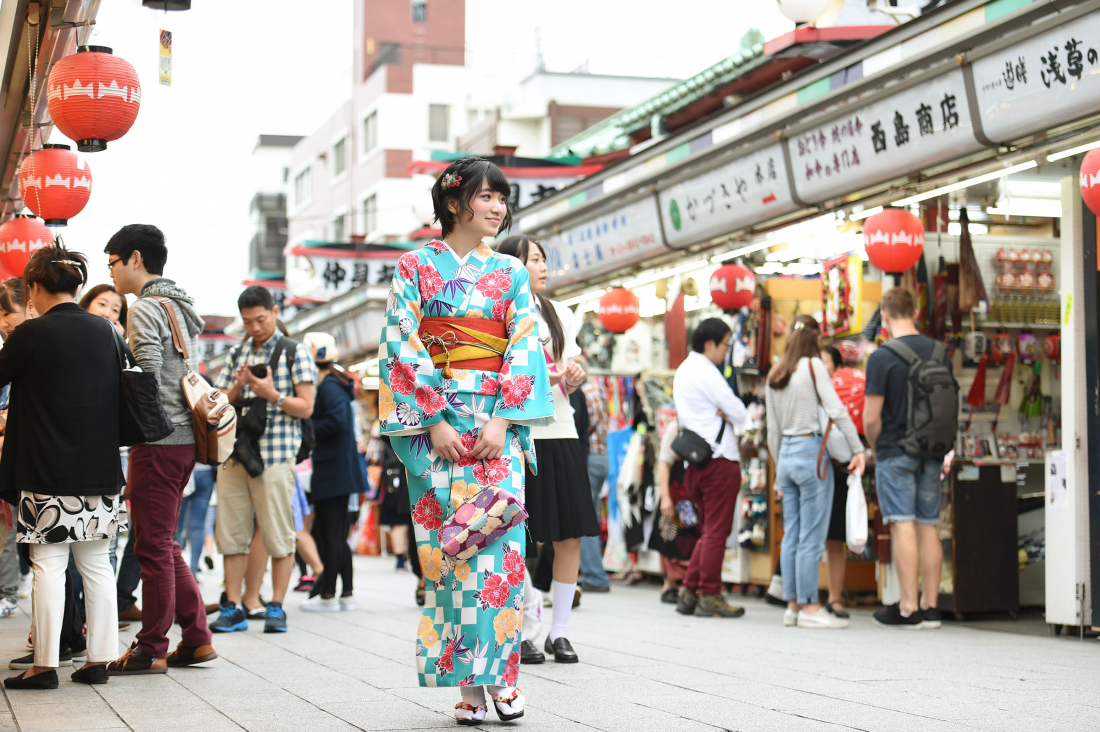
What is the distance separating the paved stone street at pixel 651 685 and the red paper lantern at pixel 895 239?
242cm

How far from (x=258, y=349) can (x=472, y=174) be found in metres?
3.27

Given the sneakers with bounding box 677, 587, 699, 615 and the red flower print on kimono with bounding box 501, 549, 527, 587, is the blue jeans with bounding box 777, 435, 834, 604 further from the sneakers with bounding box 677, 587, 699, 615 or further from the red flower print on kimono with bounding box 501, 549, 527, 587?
the red flower print on kimono with bounding box 501, 549, 527, 587

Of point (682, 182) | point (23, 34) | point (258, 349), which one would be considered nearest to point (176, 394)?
point (258, 349)

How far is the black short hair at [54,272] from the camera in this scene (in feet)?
15.7

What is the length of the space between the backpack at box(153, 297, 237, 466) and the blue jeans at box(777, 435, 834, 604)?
392 centimetres

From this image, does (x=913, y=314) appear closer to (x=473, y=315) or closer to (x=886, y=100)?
(x=886, y=100)

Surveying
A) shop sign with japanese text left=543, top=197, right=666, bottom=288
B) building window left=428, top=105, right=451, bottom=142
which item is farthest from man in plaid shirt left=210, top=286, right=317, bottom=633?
building window left=428, top=105, right=451, bottom=142

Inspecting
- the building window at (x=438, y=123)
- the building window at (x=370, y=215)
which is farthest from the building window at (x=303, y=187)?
the building window at (x=438, y=123)

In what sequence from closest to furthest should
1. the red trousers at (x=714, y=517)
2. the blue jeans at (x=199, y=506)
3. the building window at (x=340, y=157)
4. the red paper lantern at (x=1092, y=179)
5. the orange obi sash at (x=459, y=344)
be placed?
the orange obi sash at (x=459, y=344) < the red paper lantern at (x=1092, y=179) < the red trousers at (x=714, y=517) < the blue jeans at (x=199, y=506) < the building window at (x=340, y=157)

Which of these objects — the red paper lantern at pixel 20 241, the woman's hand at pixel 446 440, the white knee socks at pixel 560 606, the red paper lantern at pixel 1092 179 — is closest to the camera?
the woman's hand at pixel 446 440

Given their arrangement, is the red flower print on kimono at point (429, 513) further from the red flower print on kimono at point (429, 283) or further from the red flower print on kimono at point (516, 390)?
the red flower print on kimono at point (429, 283)

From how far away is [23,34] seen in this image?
6.67m

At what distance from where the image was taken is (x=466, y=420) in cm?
393

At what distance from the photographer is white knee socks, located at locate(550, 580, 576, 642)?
555 cm
